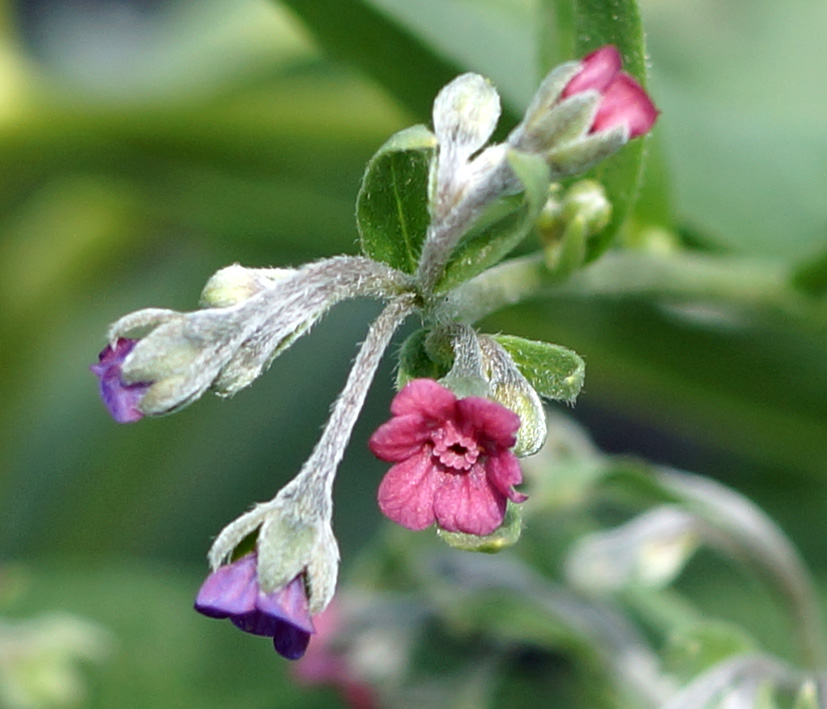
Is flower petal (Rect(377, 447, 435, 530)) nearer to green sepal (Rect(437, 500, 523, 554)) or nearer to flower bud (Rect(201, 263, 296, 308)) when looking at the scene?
green sepal (Rect(437, 500, 523, 554))

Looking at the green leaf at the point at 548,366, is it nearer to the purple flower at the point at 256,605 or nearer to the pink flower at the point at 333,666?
the purple flower at the point at 256,605

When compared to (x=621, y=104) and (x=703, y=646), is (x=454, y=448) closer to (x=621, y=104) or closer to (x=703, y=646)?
(x=621, y=104)

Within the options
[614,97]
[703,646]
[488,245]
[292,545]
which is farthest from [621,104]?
[703,646]

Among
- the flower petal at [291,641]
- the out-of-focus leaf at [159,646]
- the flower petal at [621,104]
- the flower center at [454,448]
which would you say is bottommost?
the out-of-focus leaf at [159,646]

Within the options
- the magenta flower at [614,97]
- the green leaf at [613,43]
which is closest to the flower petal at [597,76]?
the magenta flower at [614,97]

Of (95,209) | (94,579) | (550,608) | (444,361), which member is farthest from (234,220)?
(444,361)

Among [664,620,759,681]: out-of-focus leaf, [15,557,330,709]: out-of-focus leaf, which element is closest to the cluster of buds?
[664,620,759,681]: out-of-focus leaf

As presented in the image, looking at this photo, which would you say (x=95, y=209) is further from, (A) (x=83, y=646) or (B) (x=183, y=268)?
(A) (x=83, y=646)
